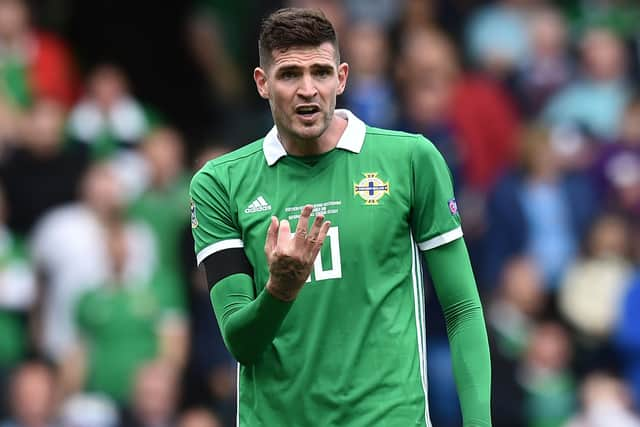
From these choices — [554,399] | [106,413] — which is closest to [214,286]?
[106,413]

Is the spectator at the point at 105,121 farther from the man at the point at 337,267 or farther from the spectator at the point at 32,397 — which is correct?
the man at the point at 337,267

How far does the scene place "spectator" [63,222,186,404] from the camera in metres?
11.0

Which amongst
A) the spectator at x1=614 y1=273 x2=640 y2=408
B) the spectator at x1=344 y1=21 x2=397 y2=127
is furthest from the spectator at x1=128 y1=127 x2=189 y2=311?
the spectator at x1=614 y1=273 x2=640 y2=408

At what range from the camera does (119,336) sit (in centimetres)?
1102

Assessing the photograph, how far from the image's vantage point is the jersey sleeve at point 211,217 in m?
5.76

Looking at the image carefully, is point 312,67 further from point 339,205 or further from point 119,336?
point 119,336

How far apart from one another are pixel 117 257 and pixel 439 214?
607 centimetres

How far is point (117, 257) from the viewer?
11.4 m

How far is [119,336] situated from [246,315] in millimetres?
5726

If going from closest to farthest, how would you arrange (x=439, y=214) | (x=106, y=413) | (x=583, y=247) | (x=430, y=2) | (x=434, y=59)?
1. (x=439, y=214)
2. (x=106, y=413)
3. (x=583, y=247)
4. (x=434, y=59)
5. (x=430, y=2)

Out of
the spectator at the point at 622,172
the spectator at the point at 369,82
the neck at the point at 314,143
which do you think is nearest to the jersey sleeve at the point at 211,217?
the neck at the point at 314,143

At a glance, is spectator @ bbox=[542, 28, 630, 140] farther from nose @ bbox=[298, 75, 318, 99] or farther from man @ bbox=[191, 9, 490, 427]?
nose @ bbox=[298, 75, 318, 99]

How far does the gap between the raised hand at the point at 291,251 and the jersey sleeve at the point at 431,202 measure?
502mm

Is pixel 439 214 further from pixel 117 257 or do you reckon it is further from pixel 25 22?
pixel 25 22
